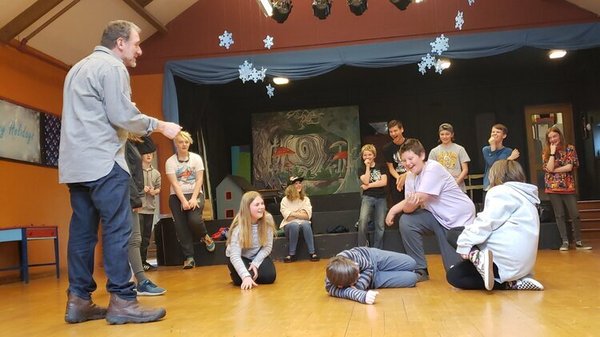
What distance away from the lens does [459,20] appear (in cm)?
718

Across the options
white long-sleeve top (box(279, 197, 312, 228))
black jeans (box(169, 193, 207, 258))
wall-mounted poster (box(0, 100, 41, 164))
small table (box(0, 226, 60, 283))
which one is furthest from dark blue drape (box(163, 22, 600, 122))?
small table (box(0, 226, 60, 283))

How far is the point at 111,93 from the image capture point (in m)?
2.49

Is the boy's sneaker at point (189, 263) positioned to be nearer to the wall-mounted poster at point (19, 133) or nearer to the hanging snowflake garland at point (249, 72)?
the wall-mounted poster at point (19, 133)

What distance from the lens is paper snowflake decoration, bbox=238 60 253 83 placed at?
7.29m

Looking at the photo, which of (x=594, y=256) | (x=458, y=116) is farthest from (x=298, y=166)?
(x=594, y=256)

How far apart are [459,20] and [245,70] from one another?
278 centimetres

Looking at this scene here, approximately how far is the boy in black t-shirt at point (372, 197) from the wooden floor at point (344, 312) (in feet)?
6.52

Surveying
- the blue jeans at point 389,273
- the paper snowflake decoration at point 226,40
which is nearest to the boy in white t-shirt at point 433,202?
the blue jeans at point 389,273

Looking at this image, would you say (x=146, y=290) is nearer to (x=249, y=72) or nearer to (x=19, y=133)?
(x=19, y=133)

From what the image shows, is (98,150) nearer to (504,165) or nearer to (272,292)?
(272,292)

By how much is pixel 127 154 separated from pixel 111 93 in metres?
1.12

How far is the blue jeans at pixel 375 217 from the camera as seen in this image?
5.95 m

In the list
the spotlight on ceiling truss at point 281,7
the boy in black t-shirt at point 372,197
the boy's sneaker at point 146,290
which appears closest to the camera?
the boy's sneaker at point 146,290

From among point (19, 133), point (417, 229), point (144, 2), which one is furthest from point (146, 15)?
point (417, 229)
